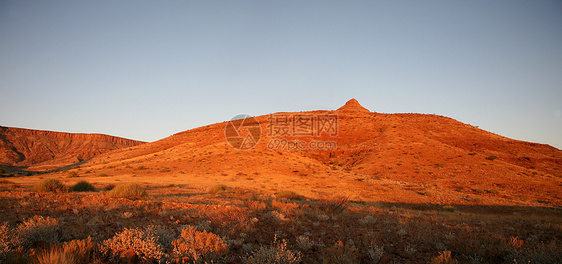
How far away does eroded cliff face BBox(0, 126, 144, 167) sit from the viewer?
71037 mm

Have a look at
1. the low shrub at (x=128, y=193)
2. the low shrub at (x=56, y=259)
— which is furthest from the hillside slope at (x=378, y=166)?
the low shrub at (x=56, y=259)

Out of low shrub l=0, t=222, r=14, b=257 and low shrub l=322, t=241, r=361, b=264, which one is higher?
low shrub l=0, t=222, r=14, b=257

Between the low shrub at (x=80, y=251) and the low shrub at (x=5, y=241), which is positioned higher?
the low shrub at (x=5, y=241)

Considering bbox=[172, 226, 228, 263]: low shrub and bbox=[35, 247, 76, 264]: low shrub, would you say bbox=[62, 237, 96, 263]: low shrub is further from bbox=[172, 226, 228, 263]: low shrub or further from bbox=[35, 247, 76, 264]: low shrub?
bbox=[172, 226, 228, 263]: low shrub

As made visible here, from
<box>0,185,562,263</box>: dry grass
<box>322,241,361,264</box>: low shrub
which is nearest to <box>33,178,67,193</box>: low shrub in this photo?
<box>0,185,562,263</box>: dry grass

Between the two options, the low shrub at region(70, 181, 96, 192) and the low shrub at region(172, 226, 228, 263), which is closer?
the low shrub at region(172, 226, 228, 263)

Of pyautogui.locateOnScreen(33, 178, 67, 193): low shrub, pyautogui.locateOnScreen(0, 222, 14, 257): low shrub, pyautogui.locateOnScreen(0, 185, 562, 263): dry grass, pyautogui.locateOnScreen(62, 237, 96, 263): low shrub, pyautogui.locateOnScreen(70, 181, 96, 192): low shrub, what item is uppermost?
pyautogui.locateOnScreen(0, 222, 14, 257): low shrub

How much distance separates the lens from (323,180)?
26078 mm

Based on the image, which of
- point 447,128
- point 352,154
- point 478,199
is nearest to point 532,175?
point 478,199

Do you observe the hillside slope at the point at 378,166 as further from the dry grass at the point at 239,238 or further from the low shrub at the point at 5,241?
the low shrub at the point at 5,241

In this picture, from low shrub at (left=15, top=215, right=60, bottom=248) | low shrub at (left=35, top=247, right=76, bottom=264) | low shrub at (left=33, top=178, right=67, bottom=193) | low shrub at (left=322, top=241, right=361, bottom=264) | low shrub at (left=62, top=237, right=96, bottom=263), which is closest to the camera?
low shrub at (left=35, top=247, right=76, bottom=264)

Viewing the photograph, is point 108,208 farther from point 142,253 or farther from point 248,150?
point 248,150

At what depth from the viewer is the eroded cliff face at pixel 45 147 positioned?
71.0 metres

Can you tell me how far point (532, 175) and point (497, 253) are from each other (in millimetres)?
27936
